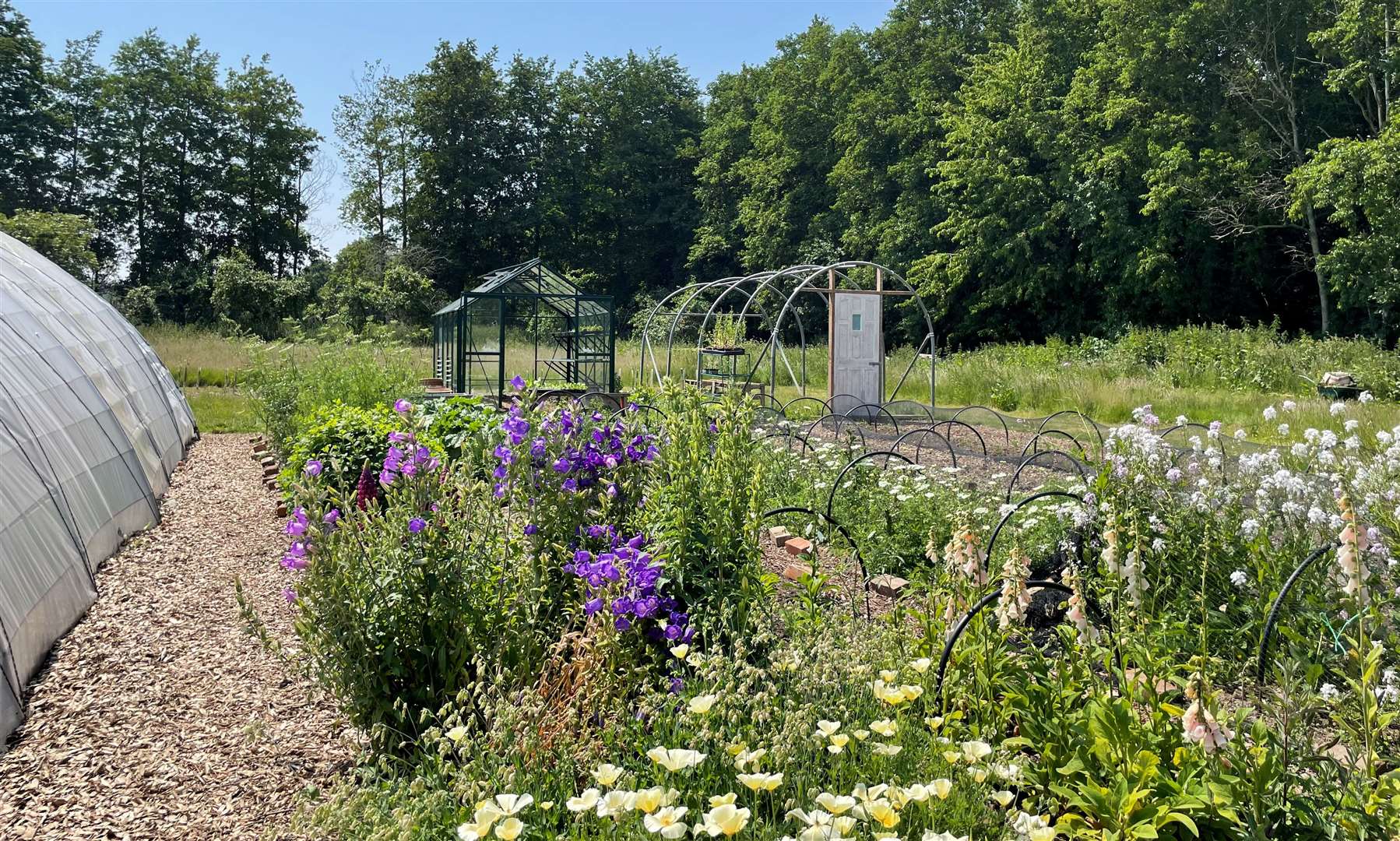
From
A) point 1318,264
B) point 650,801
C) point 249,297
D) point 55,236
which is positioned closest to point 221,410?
point 55,236

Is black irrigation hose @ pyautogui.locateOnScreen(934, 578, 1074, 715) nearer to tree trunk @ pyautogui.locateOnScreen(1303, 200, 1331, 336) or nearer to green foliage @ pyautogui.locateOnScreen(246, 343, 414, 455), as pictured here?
green foliage @ pyautogui.locateOnScreen(246, 343, 414, 455)

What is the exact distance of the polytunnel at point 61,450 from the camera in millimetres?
4383

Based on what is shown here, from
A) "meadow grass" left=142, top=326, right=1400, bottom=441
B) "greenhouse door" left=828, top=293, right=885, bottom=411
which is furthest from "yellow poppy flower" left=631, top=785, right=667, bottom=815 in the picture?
"greenhouse door" left=828, top=293, right=885, bottom=411

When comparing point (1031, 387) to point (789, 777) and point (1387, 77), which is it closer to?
point (1387, 77)

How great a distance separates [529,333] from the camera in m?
16.2

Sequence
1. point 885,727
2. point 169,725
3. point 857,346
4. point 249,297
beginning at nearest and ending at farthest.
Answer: point 885,727 → point 169,725 → point 857,346 → point 249,297

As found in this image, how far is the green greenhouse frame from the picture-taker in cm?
1459

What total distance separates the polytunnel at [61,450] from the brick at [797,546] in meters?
3.84

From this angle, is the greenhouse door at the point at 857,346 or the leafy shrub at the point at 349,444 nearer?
the leafy shrub at the point at 349,444

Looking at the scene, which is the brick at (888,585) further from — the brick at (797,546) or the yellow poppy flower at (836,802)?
the yellow poppy flower at (836,802)

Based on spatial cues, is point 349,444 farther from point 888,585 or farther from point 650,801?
point 650,801

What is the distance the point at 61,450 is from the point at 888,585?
515 cm

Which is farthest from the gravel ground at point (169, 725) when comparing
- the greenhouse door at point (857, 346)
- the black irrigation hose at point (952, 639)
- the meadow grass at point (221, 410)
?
the greenhouse door at point (857, 346)

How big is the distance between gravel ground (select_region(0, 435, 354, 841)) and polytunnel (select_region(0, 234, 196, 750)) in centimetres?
17
